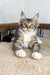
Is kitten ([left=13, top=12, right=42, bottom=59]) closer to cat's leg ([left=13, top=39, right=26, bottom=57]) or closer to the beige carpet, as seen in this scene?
cat's leg ([left=13, top=39, right=26, bottom=57])

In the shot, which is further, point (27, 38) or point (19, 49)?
point (27, 38)

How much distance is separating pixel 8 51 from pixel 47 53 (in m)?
0.32

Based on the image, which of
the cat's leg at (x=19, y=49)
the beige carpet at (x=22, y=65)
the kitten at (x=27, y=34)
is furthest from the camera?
the kitten at (x=27, y=34)

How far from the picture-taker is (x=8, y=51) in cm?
107

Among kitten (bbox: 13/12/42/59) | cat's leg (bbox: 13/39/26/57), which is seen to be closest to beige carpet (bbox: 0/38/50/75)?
cat's leg (bbox: 13/39/26/57)

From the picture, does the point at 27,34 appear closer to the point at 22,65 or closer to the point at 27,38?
the point at 27,38

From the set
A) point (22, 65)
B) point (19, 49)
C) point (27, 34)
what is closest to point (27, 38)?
point (27, 34)

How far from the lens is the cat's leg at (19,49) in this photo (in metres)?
0.95

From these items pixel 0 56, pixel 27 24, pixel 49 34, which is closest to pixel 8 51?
pixel 0 56

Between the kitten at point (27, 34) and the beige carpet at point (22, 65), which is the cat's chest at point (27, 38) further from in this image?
the beige carpet at point (22, 65)

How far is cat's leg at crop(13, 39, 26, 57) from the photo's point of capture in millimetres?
954

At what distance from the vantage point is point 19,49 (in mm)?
1035

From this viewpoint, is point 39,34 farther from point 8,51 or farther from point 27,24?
point 8,51

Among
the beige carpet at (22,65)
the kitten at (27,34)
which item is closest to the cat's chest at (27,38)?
the kitten at (27,34)
